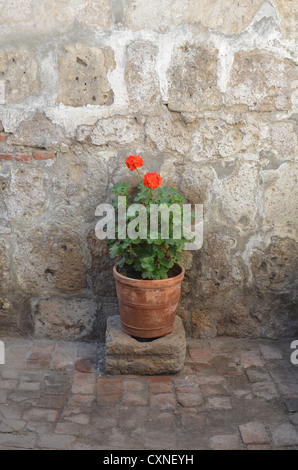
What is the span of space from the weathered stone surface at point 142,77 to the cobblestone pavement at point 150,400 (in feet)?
4.85

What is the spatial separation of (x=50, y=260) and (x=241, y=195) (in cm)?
122

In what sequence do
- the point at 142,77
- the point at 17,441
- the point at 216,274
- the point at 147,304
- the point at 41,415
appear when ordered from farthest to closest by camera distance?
the point at 216,274 < the point at 142,77 < the point at 147,304 < the point at 41,415 < the point at 17,441

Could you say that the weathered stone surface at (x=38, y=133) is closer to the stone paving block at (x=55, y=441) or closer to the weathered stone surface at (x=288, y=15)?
the weathered stone surface at (x=288, y=15)

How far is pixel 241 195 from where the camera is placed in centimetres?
293

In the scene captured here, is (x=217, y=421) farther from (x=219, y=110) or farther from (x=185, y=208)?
(x=219, y=110)

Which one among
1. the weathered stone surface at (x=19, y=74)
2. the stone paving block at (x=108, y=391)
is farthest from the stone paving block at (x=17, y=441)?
the weathered stone surface at (x=19, y=74)

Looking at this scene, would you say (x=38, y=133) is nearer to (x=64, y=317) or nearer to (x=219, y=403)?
(x=64, y=317)

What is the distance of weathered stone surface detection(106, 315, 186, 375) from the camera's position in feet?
8.77

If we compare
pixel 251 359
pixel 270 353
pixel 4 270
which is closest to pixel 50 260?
pixel 4 270

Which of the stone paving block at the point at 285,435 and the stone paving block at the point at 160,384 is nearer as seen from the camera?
the stone paving block at the point at 285,435

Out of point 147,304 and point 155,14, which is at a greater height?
point 155,14

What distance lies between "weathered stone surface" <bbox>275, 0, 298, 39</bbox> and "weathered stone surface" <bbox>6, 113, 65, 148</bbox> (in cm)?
139

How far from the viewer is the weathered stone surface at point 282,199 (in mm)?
2898
